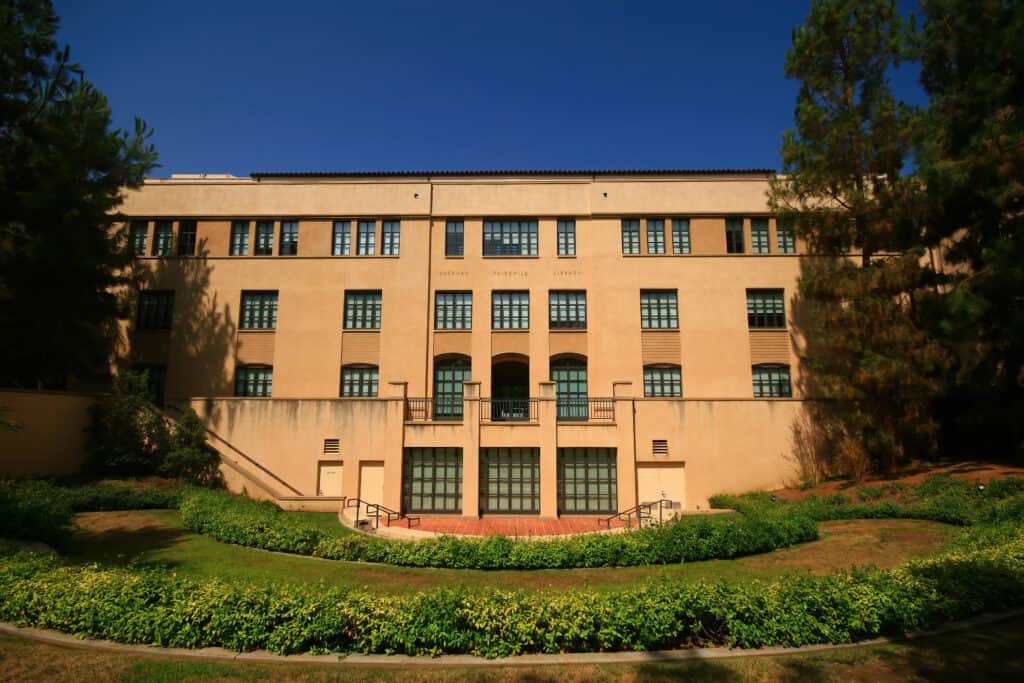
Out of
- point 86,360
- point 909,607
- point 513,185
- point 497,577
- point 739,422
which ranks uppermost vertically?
point 513,185

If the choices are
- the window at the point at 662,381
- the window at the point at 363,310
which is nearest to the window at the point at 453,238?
the window at the point at 363,310

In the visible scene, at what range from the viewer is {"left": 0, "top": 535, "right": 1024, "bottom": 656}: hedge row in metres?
7.58

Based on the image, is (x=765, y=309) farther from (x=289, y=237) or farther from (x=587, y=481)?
(x=289, y=237)

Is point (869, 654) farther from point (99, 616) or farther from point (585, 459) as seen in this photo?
point (585, 459)

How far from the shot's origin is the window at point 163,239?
2680cm

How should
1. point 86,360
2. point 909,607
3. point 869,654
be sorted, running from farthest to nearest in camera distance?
1. point 86,360
2. point 909,607
3. point 869,654

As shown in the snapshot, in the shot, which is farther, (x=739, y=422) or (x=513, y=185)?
(x=513, y=185)

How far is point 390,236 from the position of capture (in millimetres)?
26625

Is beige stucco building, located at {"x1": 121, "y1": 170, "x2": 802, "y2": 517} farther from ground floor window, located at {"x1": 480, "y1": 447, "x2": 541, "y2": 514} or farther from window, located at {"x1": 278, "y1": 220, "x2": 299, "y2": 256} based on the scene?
ground floor window, located at {"x1": 480, "y1": 447, "x2": 541, "y2": 514}

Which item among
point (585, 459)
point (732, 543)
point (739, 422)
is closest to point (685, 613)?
point (732, 543)

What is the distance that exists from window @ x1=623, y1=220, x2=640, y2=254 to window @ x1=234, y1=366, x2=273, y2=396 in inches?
652

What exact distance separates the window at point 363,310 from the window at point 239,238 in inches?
209

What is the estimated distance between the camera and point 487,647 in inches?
295

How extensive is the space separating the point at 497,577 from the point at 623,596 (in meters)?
5.26
